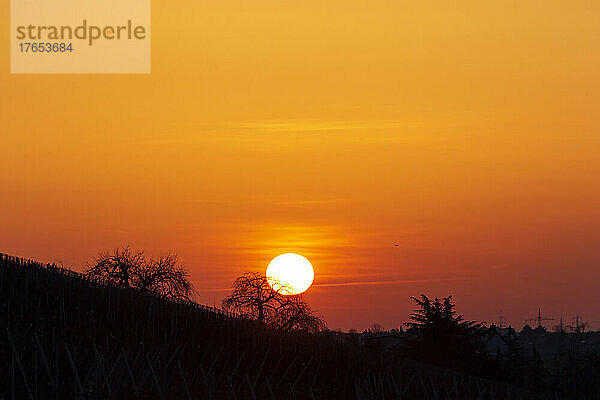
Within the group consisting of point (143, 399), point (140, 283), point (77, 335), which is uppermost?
point (140, 283)

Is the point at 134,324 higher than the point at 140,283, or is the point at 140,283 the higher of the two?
the point at 140,283

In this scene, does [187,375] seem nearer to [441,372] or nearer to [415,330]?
[441,372]

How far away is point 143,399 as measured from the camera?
67.2 ft

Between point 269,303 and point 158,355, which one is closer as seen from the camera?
point 158,355

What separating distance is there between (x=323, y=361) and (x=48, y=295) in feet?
40.5

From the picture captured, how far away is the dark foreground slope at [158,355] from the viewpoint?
20719mm

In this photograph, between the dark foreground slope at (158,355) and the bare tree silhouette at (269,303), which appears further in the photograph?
the bare tree silhouette at (269,303)

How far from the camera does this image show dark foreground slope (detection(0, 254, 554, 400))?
68.0 ft

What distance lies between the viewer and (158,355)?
87.4 ft

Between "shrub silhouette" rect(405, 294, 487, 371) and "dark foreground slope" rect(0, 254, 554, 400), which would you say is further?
"shrub silhouette" rect(405, 294, 487, 371)

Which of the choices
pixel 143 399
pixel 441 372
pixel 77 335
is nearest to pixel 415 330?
pixel 441 372

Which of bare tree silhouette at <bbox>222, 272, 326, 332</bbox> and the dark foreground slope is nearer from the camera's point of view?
the dark foreground slope

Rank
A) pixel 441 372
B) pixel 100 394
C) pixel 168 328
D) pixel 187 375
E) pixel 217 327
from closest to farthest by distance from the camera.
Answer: pixel 100 394 < pixel 187 375 < pixel 168 328 < pixel 217 327 < pixel 441 372

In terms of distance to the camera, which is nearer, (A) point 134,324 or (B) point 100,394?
(B) point 100,394
